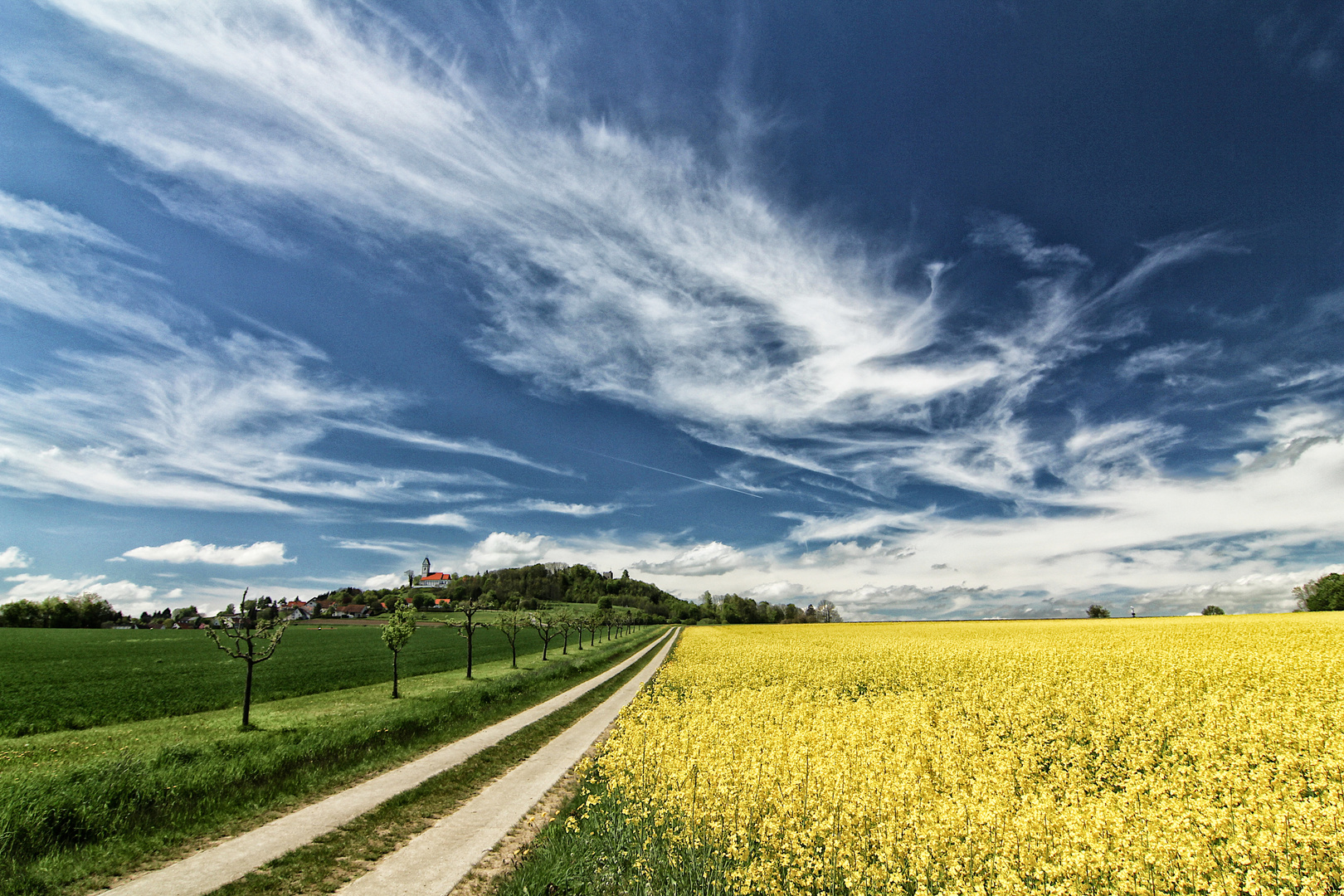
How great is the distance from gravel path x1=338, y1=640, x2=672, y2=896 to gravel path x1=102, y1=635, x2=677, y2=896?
1.91m

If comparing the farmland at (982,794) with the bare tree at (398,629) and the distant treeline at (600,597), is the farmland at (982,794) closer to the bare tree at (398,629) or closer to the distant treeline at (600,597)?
the bare tree at (398,629)

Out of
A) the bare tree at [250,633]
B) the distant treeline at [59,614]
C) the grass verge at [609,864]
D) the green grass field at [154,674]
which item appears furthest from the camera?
the distant treeline at [59,614]

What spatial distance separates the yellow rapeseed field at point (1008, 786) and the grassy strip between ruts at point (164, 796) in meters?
7.17

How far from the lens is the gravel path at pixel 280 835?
816 cm

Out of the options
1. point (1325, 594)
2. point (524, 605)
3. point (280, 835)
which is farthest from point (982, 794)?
point (524, 605)

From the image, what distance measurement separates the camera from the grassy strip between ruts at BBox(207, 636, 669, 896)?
8188mm

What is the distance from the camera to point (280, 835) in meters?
9.96

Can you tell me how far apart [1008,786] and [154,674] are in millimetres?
48276

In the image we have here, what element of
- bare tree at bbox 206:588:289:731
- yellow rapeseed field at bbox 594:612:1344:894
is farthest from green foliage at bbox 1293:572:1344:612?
bare tree at bbox 206:588:289:731

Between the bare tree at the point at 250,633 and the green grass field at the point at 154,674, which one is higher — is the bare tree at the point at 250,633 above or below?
above

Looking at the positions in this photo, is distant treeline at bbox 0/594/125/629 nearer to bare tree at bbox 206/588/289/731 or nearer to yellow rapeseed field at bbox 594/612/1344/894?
bare tree at bbox 206/588/289/731

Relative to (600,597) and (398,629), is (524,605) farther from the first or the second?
(398,629)

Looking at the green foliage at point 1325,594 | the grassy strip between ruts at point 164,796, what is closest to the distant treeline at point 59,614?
the grassy strip between ruts at point 164,796

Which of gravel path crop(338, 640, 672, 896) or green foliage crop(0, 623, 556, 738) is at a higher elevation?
gravel path crop(338, 640, 672, 896)
